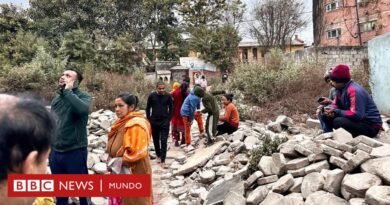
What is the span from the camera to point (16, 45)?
62.0 ft

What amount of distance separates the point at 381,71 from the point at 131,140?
27.8 ft

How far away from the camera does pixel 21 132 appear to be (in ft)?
3.75

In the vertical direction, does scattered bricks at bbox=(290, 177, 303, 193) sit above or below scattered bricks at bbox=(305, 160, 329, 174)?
below

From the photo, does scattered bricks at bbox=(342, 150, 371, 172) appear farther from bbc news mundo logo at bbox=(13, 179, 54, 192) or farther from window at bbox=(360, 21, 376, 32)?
window at bbox=(360, 21, 376, 32)

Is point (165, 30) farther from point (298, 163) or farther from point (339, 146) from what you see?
point (339, 146)

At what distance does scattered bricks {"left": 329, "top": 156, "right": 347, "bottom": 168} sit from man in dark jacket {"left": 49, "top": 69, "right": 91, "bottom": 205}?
280 centimetres

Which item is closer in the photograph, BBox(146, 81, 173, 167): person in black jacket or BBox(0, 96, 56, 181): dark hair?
BBox(0, 96, 56, 181): dark hair

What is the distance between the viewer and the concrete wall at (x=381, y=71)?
9.66 m

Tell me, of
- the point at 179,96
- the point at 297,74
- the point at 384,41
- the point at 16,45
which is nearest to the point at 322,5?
the point at 297,74

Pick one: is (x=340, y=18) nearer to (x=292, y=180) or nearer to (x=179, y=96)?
(x=179, y=96)

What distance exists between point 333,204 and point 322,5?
24755 mm

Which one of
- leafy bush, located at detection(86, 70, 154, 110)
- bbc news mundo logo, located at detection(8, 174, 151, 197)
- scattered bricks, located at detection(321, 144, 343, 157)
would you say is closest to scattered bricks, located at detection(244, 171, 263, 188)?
scattered bricks, located at detection(321, 144, 343, 157)

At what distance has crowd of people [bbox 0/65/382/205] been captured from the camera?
1158 mm

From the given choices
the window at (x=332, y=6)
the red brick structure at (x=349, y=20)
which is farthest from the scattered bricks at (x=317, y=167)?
the window at (x=332, y=6)
